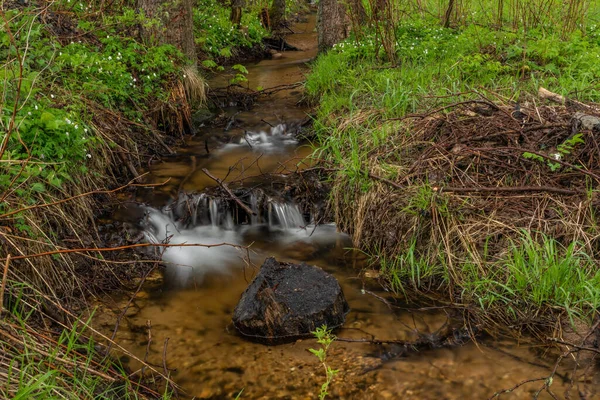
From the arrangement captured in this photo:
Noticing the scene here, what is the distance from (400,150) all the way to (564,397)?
2.94 m

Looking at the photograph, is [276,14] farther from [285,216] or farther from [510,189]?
[510,189]

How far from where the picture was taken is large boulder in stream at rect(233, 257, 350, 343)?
4.14m

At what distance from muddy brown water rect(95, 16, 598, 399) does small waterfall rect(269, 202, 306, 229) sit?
0.23m

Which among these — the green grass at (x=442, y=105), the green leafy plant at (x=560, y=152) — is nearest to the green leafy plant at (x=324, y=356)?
the green grass at (x=442, y=105)

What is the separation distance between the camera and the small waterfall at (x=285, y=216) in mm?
5895

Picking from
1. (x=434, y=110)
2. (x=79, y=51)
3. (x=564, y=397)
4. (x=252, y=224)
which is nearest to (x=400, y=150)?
(x=434, y=110)

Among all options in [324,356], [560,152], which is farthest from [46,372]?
[560,152]

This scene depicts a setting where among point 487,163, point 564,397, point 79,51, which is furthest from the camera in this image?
point 79,51

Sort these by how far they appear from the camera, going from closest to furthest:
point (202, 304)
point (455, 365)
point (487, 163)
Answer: point (455, 365), point (202, 304), point (487, 163)

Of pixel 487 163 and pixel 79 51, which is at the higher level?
pixel 79 51

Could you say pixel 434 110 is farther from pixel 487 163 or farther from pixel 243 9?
pixel 243 9

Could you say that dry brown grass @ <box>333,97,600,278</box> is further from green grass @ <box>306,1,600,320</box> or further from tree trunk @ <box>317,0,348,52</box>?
tree trunk @ <box>317,0,348,52</box>

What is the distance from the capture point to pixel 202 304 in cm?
462

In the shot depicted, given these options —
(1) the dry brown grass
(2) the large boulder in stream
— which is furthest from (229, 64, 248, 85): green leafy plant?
(2) the large boulder in stream
